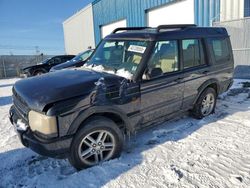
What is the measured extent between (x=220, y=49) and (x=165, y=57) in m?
1.99

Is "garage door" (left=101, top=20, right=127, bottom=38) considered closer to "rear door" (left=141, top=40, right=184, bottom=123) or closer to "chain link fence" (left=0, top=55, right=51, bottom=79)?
"chain link fence" (left=0, top=55, right=51, bottom=79)

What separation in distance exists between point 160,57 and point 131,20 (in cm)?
1342

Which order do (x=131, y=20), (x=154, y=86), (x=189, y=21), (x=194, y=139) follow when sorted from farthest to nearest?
(x=131, y=20) < (x=189, y=21) < (x=194, y=139) < (x=154, y=86)

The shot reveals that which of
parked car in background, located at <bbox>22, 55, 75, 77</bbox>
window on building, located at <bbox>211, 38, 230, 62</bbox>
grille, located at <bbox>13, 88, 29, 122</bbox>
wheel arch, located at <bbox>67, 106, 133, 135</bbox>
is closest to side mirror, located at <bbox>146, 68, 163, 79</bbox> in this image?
wheel arch, located at <bbox>67, 106, 133, 135</bbox>

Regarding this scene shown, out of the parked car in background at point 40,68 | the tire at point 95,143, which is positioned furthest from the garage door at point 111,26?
the tire at point 95,143

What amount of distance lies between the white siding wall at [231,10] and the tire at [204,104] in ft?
19.5

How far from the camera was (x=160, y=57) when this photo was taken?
163 inches

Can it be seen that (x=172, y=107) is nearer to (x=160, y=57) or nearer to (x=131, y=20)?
(x=160, y=57)

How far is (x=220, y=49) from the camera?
5.52 m

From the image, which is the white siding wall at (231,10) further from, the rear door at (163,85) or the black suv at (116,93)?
the rear door at (163,85)

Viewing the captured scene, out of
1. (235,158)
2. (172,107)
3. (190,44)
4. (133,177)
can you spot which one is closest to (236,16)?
(190,44)

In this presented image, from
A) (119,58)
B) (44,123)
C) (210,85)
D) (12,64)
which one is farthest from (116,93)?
(12,64)

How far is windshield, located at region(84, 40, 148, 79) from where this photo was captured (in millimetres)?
3934

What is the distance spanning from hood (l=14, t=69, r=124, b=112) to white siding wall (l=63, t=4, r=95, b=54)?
2012 centimetres
